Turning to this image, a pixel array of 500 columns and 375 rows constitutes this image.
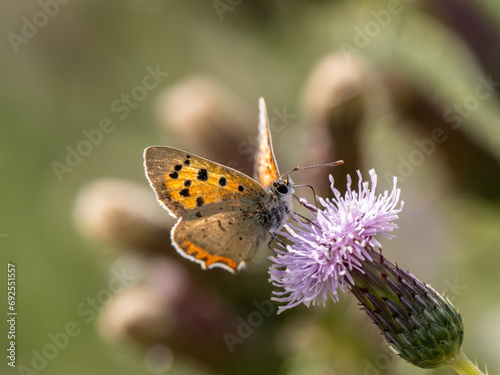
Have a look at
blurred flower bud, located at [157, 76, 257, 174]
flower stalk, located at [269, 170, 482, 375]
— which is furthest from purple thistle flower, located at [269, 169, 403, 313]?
blurred flower bud, located at [157, 76, 257, 174]

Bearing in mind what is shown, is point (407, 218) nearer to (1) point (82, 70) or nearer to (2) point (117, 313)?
(2) point (117, 313)

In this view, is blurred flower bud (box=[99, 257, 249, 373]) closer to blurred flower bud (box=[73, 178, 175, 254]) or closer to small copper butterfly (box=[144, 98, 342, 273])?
blurred flower bud (box=[73, 178, 175, 254])

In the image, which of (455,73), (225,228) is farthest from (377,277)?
(455,73)

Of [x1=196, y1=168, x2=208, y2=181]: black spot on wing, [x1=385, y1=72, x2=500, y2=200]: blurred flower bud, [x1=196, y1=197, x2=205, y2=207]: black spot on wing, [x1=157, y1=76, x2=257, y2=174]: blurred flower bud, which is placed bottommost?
[x1=157, y1=76, x2=257, y2=174]: blurred flower bud

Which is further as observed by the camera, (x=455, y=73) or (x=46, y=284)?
(x=46, y=284)

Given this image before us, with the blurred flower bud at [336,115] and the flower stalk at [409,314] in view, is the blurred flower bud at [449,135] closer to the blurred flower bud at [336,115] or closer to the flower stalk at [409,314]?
the blurred flower bud at [336,115]

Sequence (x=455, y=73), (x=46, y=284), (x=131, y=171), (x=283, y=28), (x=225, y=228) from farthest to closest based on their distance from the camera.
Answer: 1. (x=131, y=171)
2. (x=46, y=284)
3. (x=283, y=28)
4. (x=455, y=73)
5. (x=225, y=228)
